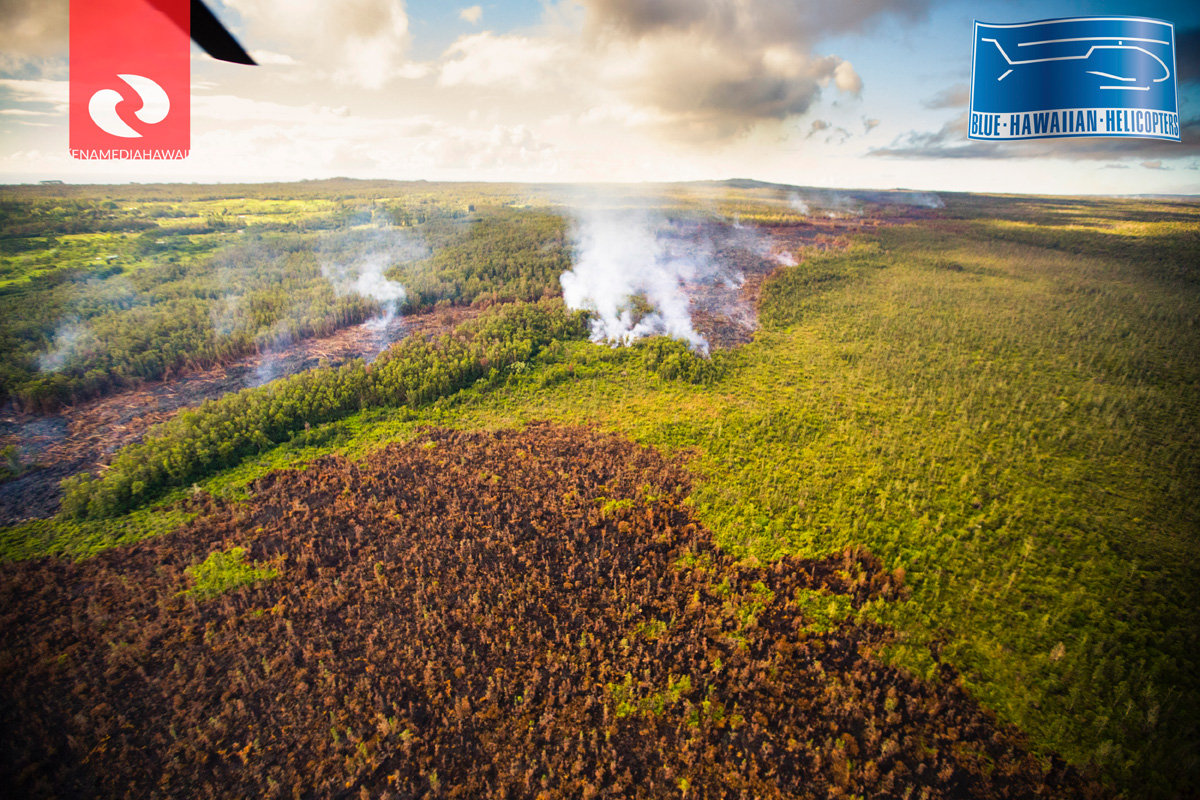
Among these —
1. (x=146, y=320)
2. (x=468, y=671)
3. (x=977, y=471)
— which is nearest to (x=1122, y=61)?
(x=977, y=471)

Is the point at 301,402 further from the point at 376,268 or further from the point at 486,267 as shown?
the point at 376,268

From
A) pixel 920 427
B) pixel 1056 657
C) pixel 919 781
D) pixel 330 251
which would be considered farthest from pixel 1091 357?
pixel 330 251

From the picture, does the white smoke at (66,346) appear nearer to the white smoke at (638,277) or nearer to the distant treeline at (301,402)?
the distant treeline at (301,402)

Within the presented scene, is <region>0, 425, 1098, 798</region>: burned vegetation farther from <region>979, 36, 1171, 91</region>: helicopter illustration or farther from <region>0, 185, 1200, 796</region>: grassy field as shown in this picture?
<region>979, 36, 1171, 91</region>: helicopter illustration

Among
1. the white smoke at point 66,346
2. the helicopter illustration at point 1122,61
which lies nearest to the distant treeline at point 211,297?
the white smoke at point 66,346

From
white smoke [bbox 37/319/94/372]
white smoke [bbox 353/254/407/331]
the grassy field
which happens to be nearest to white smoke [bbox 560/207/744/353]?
the grassy field

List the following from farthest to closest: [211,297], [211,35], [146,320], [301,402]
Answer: [211,297]
[146,320]
[301,402]
[211,35]
